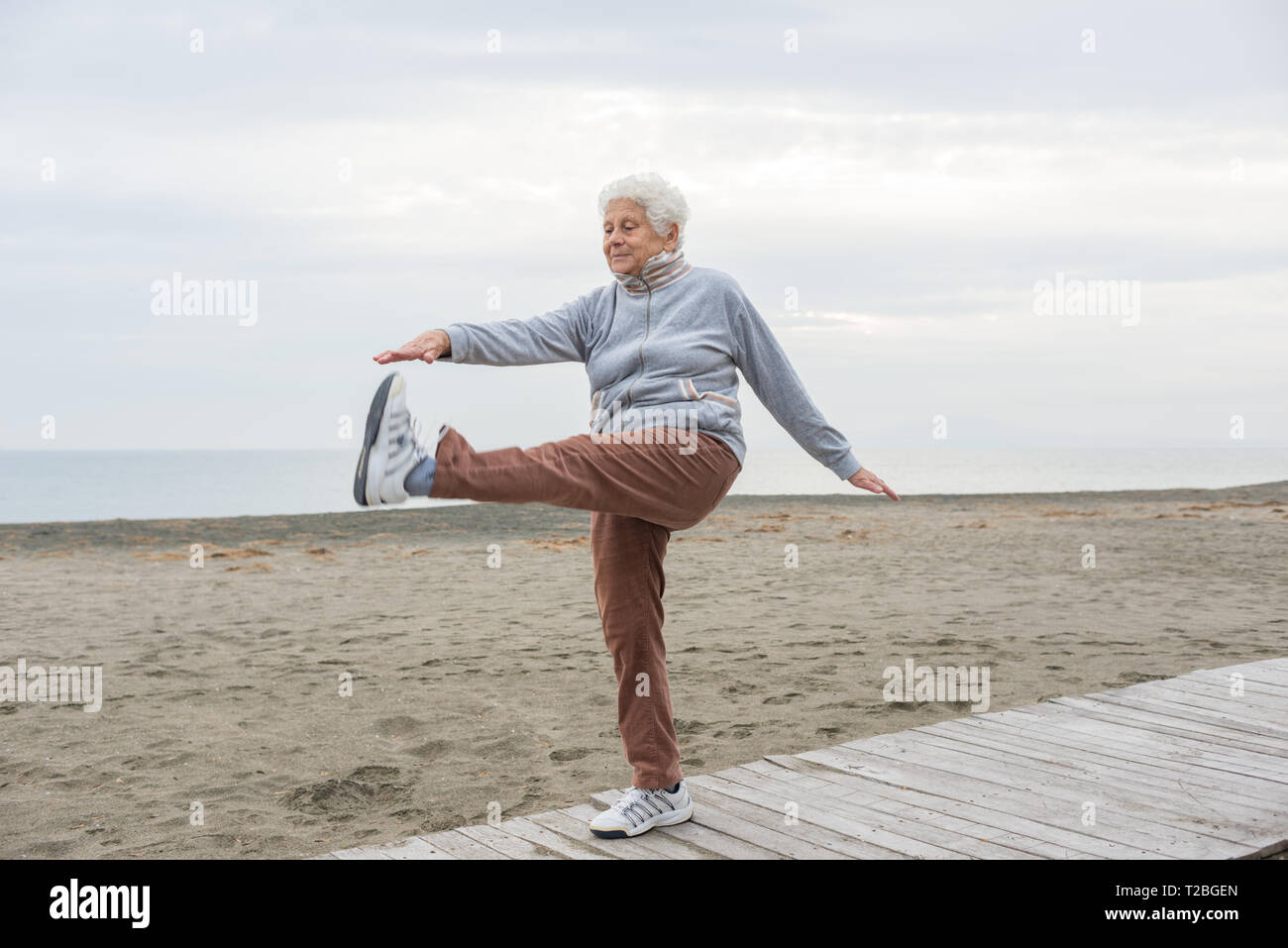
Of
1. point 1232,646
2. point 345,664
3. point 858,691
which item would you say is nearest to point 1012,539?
point 1232,646

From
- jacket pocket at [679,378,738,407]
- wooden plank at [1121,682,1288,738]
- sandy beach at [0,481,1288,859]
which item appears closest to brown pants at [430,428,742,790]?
jacket pocket at [679,378,738,407]

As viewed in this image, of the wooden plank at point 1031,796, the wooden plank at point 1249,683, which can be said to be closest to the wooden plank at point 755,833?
the wooden plank at point 1031,796

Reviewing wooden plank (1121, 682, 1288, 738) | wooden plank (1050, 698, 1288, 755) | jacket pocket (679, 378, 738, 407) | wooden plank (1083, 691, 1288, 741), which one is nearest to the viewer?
jacket pocket (679, 378, 738, 407)

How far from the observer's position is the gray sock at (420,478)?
2389 millimetres

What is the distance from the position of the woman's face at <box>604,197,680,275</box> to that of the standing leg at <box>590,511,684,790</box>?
0.77m

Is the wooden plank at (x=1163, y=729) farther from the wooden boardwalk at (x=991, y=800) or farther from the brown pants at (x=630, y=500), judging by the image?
the brown pants at (x=630, y=500)

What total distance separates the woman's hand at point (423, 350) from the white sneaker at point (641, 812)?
1449mm

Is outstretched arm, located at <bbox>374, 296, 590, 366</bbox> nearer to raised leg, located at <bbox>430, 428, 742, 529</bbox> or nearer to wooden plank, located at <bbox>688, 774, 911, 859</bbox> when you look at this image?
raised leg, located at <bbox>430, 428, 742, 529</bbox>

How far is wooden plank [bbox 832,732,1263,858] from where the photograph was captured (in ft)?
9.90

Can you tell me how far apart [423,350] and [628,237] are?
700mm

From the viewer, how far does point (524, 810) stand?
396 centimetres

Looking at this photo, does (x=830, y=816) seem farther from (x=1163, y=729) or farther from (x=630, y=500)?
(x=1163, y=729)

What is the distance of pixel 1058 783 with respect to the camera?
11.4ft
